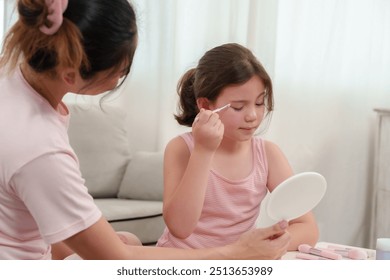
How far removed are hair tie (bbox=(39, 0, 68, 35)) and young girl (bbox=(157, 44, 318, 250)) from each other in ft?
1.77

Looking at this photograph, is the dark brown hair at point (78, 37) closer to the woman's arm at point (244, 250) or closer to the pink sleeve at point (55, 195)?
the pink sleeve at point (55, 195)

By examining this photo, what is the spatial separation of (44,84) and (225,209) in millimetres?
711

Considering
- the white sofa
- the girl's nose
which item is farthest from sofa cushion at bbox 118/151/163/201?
the girl's nose

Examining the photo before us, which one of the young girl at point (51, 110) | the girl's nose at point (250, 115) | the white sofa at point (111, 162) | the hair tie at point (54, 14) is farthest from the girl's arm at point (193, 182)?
the white sofa at point (111, 162)

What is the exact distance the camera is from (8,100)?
3.29 feet

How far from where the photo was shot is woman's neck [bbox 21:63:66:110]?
1.03m

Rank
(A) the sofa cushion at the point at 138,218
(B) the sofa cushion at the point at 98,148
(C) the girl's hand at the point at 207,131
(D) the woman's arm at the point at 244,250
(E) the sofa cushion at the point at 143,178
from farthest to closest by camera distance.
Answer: (B) the sofa cushion at the point at 98,148 < (E) the sofa cushion at the point at 143,178 < (A) the sofa cushion at the point at 138,218 < (C) the girl's hand at the point at 207,131 < (D) the woman's arm at the point at 244,250

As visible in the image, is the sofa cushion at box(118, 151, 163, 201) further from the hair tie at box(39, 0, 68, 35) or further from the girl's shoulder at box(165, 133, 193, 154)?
the hair tie at box(39, 0, 68, 35)

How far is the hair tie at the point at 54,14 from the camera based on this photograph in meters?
0.98

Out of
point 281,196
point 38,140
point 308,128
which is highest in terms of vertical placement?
point 38,140

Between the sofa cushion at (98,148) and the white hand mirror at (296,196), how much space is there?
74.4 inches

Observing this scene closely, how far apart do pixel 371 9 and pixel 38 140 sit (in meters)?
2.48
